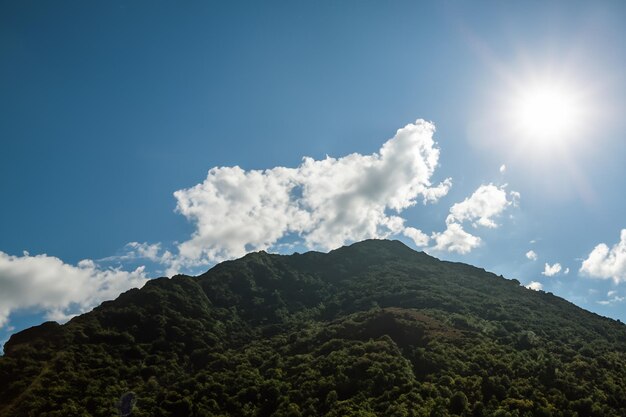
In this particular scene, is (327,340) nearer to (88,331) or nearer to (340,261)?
(88,331)

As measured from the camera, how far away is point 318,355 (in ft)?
267

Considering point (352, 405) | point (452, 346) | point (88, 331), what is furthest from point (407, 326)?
point (88, 331)

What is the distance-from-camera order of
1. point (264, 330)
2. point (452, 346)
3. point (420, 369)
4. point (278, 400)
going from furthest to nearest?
point (264, 330)
point (452, 346)
point (420, 369)
point (278, 400)

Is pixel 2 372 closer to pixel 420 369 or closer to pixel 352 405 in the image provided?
pixel 352 405

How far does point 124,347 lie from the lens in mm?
88938

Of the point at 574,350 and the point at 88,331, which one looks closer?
the point at 574,350

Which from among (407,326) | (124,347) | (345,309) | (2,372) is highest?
(345,309)

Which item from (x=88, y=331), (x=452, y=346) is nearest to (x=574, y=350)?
(x=452, y=346)

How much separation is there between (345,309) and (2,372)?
7686 cm

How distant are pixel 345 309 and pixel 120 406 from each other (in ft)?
216

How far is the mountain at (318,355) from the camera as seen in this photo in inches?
2497

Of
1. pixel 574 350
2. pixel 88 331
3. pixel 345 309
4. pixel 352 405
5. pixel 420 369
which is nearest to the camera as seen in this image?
pixel 352 405

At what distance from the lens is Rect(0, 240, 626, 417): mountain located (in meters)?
63.4

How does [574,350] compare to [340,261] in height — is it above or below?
below
